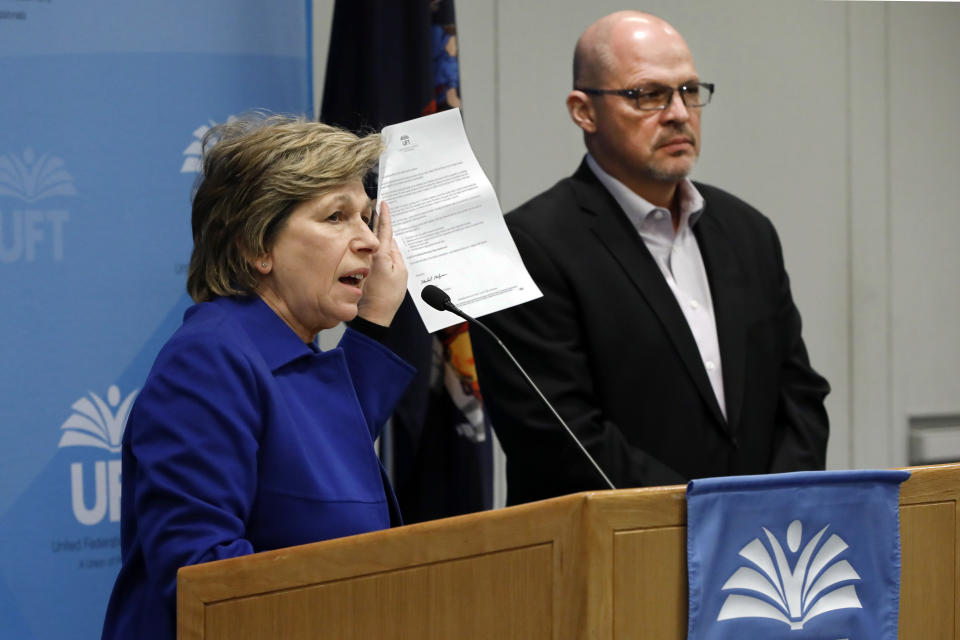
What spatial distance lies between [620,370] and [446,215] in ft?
1.87

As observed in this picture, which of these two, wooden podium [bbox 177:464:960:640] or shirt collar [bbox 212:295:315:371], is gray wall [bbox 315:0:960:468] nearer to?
shirt collar [bbox 212:295:315:371]

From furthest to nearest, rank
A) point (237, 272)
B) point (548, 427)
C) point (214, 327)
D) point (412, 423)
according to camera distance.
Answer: point (412, 423), point (548, 427), point (237, 272), point (214, 327)

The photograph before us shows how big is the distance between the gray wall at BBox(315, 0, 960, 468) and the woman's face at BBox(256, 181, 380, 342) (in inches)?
80.8

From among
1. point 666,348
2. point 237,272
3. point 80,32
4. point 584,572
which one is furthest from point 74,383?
point 584,572

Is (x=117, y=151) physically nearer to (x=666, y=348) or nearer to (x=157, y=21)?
(x=157, y=21)

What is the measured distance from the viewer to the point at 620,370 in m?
2.16

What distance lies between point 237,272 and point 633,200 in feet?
3.44

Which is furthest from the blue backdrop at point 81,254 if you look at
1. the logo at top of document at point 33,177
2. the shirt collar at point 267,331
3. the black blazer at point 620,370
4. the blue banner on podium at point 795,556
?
the blue banner on podium at point 795,556

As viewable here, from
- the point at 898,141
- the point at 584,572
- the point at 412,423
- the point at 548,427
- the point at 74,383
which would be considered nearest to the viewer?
the point at 584,572

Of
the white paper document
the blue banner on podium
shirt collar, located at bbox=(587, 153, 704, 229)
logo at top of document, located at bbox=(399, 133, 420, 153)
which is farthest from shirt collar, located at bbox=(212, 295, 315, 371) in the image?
shirt collar, located at bbox=(587, 153, 704, 229)

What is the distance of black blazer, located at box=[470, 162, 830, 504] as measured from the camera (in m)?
2.11

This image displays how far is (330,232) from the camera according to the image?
1.56m

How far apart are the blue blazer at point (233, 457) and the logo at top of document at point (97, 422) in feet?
2.91

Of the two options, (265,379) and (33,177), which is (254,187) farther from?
(33,177)
